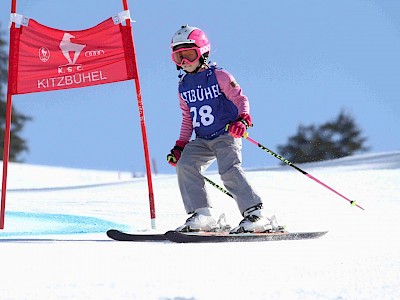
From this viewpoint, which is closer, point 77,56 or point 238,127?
point 238,127

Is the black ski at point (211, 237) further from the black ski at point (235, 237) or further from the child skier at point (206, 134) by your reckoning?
the child skier at point (206, 134)

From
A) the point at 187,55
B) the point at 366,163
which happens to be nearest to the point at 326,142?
the point at 366,163

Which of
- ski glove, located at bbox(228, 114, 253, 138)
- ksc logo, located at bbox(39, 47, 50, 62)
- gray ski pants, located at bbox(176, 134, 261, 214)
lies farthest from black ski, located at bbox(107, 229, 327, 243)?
ksc logo, located at bbox(39, 47, 50, 62)

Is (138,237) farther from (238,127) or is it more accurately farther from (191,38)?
(191,38)

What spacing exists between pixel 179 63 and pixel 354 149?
31004 mm

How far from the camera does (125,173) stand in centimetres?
1753

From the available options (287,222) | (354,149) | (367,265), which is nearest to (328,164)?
(287,222)

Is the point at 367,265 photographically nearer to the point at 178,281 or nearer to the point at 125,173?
the point at 178,281

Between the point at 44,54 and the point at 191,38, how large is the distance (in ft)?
4.80

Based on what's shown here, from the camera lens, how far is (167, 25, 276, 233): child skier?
13.9ft

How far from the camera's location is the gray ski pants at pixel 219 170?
4.23 meters

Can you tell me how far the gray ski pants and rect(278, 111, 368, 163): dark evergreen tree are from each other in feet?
92.5

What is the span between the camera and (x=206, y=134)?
442 centimetres

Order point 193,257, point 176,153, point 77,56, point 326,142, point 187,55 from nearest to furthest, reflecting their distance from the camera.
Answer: point 193,257 → point 187,55 → point 176,153 → point 77,56 → point 326,142
